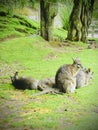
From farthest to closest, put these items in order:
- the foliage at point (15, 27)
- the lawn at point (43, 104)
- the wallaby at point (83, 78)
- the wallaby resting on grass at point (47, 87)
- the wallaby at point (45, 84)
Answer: the foliage at point (15, 27) → the wallaby at point (83, 78) → the wallaby at point (45, 84) → the wallaby resting on grass at point (47, 87) → the lawn at point (43, 104)

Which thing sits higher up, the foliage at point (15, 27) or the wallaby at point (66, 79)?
the wallaby at point (66, 79)

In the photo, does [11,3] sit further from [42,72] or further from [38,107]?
[38,107]

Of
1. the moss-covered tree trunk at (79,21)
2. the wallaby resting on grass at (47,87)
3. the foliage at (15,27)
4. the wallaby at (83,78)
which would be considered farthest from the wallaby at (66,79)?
the moss-covered tree trunk at (79,21)

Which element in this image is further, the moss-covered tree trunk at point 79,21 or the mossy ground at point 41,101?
the moss-covered tree trunk at point 79,21

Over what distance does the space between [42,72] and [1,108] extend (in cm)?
447

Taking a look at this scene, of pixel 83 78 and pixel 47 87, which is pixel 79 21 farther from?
pixel 47 87

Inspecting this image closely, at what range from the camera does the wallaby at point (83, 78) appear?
420 inches

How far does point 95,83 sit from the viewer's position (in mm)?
11398

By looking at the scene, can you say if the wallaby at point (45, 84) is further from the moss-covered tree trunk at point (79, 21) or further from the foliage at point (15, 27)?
the moss-covered tree trunk at point (79, 21)

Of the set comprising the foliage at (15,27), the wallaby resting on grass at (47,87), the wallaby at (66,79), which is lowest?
the foliage at (15,27)

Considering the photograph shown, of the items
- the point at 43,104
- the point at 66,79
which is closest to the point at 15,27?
the point at 66,79

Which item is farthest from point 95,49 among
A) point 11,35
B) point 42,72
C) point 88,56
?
point 42,72

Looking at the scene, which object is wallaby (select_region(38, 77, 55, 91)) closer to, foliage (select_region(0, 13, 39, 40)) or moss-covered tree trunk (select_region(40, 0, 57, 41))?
foliage (select_region(0, 13, 39, 40))

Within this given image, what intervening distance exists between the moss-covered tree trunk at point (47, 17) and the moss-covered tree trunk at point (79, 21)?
7.48 feet
